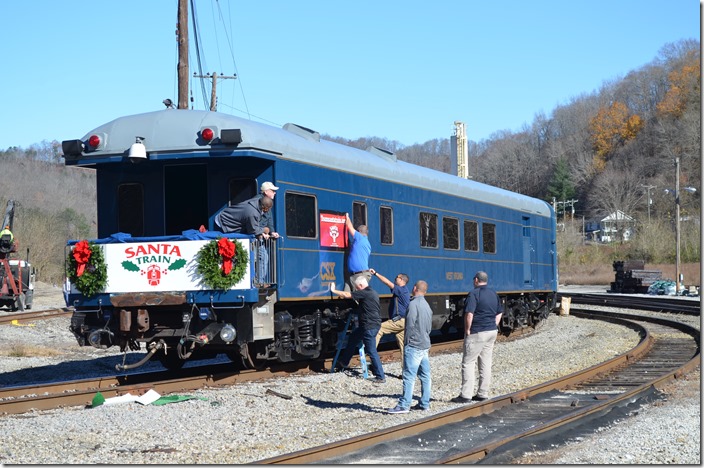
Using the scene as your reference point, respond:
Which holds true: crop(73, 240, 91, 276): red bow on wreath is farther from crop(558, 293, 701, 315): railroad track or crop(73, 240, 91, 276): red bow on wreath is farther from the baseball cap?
crop(558, 293, 701, 315): railroad track

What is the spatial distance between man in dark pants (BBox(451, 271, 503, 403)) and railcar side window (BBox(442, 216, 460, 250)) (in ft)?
23.4

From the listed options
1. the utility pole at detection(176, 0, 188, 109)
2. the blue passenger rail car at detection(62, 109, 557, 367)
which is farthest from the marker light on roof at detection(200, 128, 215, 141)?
the utility pole at detection(176, 0, 188, 109)

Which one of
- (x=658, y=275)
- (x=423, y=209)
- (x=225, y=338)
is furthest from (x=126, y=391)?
(x=658, y=275)

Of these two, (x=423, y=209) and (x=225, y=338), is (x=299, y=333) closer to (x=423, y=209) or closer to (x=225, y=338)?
(x=225, y=338)

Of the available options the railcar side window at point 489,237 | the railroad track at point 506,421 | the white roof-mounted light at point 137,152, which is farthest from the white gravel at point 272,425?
the railcar side window at point 489,237

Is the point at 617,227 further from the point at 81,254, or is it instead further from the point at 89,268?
the point at 81,254

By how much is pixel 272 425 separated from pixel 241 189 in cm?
419

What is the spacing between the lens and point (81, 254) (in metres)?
12.5

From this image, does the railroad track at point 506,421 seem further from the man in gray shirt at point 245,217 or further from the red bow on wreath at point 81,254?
the red bow on wreath at point 81,254

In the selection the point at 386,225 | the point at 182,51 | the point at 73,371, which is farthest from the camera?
the point at 182,51

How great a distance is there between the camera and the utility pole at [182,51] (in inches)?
865

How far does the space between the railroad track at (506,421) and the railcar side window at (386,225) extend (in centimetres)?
416

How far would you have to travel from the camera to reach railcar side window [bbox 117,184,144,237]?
13.5m

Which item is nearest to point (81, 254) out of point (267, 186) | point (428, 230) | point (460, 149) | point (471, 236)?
point (267, 186)
